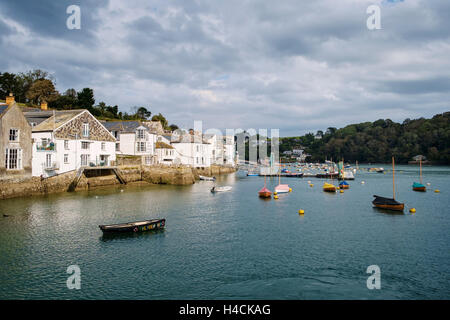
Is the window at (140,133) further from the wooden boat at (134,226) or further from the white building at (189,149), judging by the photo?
the wooden boat at (134,226)

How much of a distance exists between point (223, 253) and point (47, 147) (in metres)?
36.6

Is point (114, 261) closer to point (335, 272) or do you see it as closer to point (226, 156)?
point (335, 272)

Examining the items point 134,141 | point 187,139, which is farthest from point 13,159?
point 187,139

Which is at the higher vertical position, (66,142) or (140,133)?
(140,133)

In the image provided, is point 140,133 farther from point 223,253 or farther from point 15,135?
point 223,253

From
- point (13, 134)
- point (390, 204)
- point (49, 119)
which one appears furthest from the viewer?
point (49, 119)

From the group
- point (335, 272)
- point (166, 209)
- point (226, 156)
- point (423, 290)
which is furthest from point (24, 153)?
point (226, 156)

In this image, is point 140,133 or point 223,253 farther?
point 140,133

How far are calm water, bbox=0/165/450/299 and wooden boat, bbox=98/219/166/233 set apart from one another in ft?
2.23

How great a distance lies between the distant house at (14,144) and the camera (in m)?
40.6

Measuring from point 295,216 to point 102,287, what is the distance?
24.3 m

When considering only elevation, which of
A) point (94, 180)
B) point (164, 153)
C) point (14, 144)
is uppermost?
point (14, 144)

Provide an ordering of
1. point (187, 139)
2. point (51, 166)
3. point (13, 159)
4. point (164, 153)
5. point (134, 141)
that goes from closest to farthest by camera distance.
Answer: point (13, 159) < point (51, 166) < point (134, 141) < point (164, 153) < point (187, 139)

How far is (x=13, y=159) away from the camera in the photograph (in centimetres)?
4200
